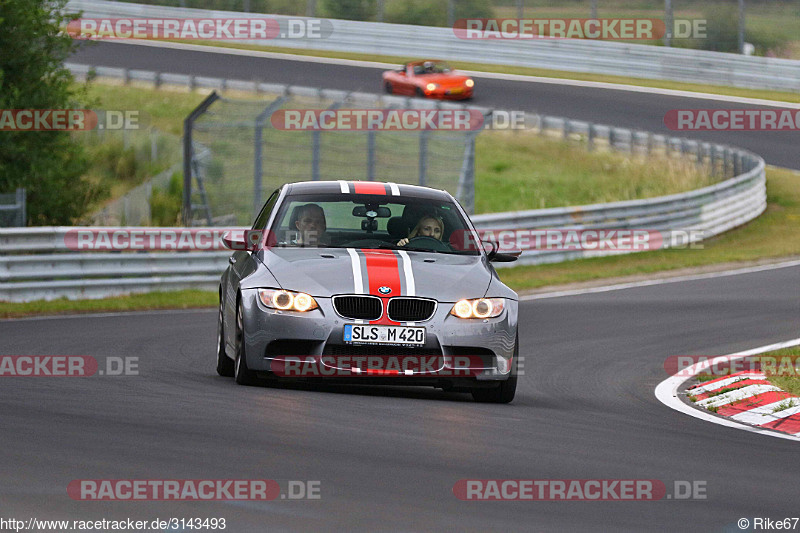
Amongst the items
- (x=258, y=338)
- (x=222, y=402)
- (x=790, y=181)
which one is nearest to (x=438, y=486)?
(x=222, y=402)

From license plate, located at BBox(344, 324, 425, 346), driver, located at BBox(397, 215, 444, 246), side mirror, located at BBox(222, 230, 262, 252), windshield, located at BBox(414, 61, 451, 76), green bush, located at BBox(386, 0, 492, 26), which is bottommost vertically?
windshield, located at BBox(414, 61, 451, 76)

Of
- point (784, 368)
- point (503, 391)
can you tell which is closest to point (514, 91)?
point (784, 368)

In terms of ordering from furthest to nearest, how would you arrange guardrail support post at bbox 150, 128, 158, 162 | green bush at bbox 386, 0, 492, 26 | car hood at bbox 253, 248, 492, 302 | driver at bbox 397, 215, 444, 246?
green bush at bbox 386, 0, 492, 26, guardrail support post at bbox 150, 128, 158, 162, driver at bbox 397, 215, 444, 246, car hood at bbox 253, 248, 492, 302

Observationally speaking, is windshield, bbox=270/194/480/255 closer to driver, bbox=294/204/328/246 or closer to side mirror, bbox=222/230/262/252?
driver, bbox=294/204/328/246

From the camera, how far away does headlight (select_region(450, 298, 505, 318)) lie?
8891mm

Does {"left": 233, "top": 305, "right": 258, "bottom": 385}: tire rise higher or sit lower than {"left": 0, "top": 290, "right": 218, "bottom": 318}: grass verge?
higher

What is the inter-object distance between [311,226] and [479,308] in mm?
1537

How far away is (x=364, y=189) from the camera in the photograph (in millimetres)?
10219

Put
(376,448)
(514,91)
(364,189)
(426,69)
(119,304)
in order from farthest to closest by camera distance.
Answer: (514,91)
(426,69)
(119,304)
(364,189)
(376,448)

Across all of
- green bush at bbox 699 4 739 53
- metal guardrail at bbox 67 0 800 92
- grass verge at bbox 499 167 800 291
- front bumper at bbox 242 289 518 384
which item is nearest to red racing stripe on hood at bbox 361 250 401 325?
front bumper at bbox 242 289 518 384

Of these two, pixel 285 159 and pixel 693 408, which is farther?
pixel 285 159

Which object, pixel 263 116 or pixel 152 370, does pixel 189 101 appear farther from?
pixel 152 370

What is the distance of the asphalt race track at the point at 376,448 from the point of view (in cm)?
550

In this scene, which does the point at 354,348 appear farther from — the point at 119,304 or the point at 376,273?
the point at 119,304
